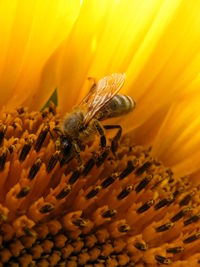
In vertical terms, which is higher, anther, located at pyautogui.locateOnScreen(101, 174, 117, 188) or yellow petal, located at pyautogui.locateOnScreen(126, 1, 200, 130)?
yellow petal, located at pyautogui.locateOnScreen(126, 1, 200, 130)

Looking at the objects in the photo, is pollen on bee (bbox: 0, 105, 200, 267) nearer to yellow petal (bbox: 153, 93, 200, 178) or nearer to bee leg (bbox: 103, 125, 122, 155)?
bee leg (bbox: 103, 125, 122, 155)

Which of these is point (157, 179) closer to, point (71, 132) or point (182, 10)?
point (71, 132)

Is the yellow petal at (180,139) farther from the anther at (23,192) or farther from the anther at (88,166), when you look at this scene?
the anther at (23,192)

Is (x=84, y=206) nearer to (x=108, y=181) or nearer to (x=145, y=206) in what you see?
(x=108, y=181)

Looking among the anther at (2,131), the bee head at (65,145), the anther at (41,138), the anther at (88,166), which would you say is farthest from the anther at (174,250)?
the anther at (2,131)

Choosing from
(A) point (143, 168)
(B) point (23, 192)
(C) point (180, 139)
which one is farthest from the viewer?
(C) point (180, 139)

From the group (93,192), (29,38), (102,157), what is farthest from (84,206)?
(29,38)

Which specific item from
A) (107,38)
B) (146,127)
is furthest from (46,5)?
(146,127)

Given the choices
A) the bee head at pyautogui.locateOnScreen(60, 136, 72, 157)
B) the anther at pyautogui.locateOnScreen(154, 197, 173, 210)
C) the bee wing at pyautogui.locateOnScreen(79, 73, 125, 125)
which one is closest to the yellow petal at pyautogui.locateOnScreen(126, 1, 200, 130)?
the bee wing at pyautogui.locateOnScreen(79, 73, 125, 125)
